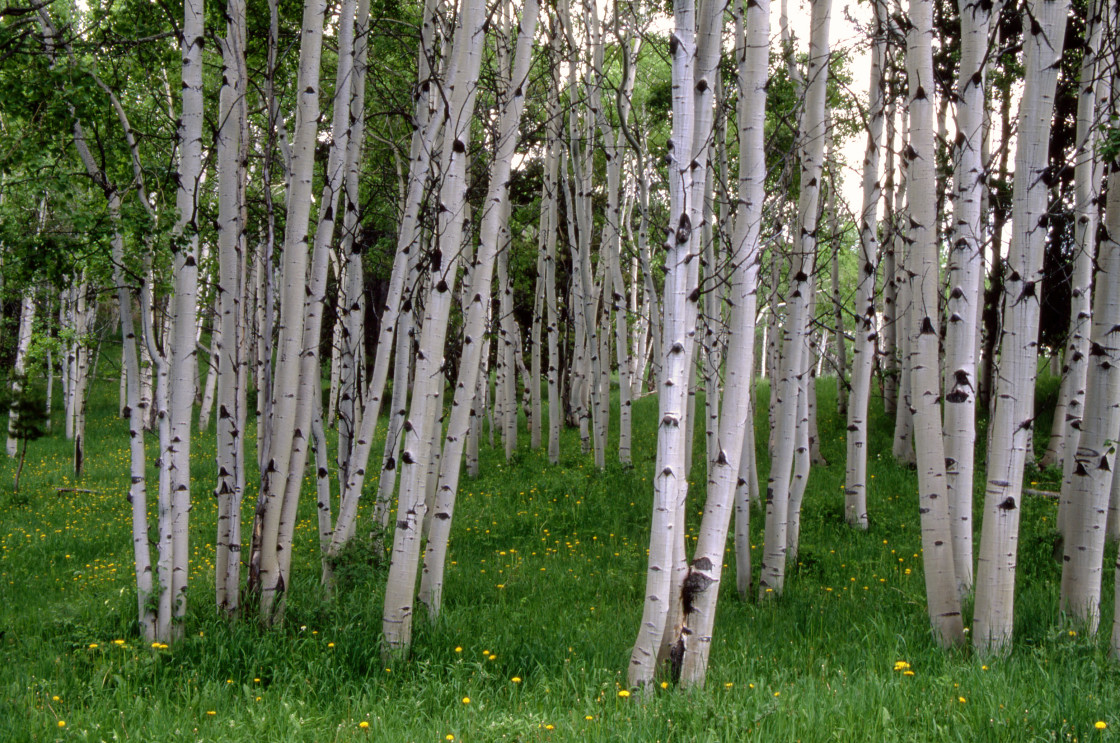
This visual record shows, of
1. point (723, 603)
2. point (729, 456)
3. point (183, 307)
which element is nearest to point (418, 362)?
point (183, 307)

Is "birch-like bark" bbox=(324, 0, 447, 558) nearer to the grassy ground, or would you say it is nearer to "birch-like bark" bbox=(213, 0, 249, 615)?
the grassy ground

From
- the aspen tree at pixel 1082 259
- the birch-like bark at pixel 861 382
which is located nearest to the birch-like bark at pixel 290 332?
the birch-like bark at pixel 861 382

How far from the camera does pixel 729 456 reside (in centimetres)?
398

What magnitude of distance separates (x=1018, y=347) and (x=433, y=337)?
3.50 meters

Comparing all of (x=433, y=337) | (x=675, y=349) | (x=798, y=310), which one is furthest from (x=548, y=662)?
(x=798, y=310)

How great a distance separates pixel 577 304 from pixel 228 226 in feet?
33.4

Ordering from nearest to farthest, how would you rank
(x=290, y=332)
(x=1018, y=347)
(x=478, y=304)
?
(x=1018, y=347)
(x=478, y=304)
(x=290, y=332)

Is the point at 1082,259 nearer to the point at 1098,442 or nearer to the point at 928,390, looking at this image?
the point at 1098,442

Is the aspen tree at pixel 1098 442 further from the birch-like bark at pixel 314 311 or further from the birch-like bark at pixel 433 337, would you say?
the birch-like bark at pixel 314 311

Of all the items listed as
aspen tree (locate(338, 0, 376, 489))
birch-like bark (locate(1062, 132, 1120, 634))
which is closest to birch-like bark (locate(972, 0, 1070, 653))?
birch-like bark (locate(1062, 132, 1120, 634))

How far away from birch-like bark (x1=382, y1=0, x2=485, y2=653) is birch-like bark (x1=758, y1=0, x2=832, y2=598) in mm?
2763

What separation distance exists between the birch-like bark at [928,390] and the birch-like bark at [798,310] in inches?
50.0

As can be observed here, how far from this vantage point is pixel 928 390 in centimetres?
461

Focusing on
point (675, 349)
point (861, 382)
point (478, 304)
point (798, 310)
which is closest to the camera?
point (675, 349)
